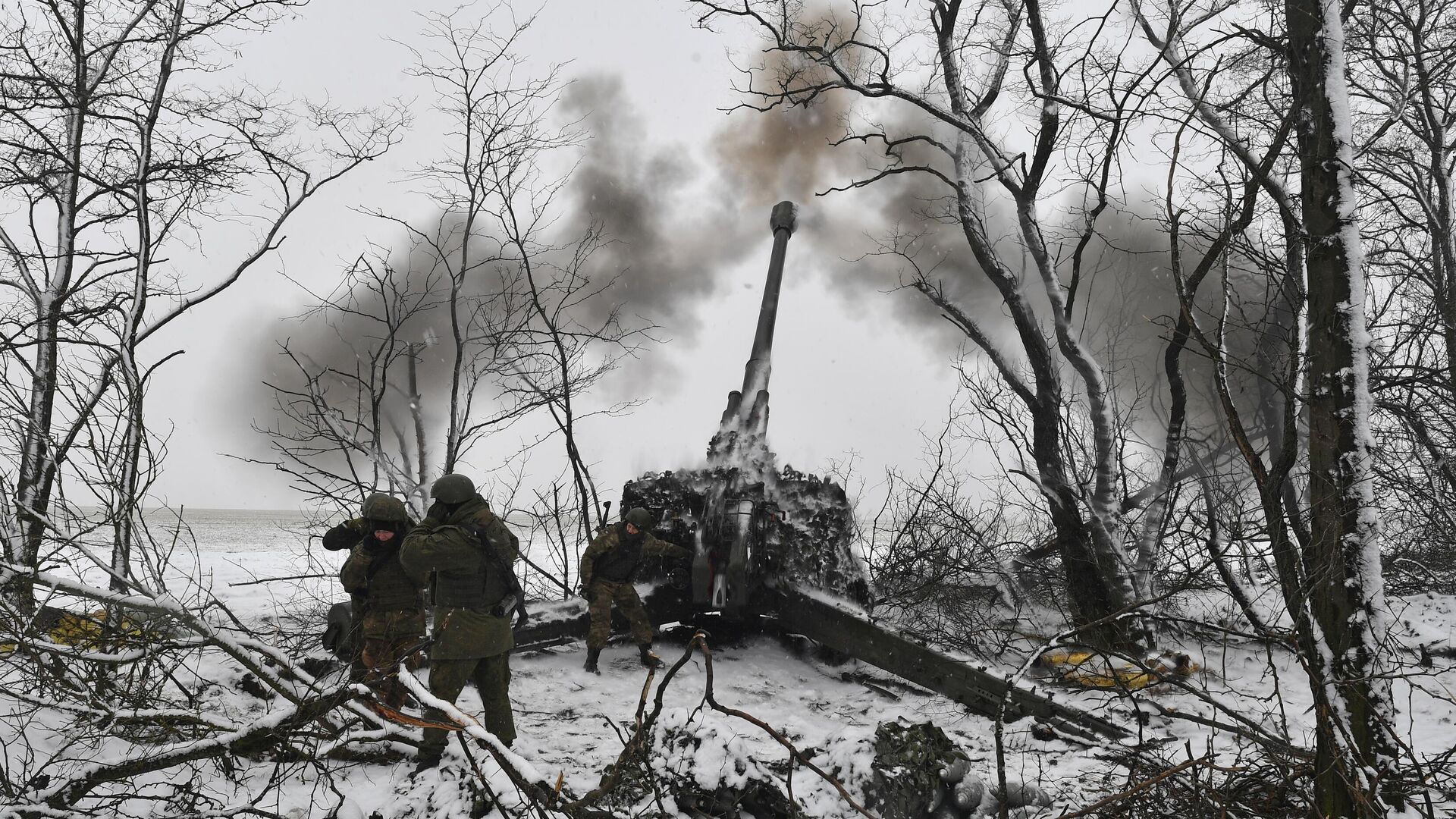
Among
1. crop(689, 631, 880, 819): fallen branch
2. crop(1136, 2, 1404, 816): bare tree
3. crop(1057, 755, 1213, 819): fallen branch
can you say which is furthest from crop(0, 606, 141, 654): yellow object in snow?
crop(1136, 2, 1404, 816): bare tree

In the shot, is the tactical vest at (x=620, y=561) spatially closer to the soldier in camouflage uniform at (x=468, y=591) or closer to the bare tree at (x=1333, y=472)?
the soldier in camouflage uniform at (x=468, y=591)

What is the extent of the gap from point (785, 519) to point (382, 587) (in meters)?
3.32

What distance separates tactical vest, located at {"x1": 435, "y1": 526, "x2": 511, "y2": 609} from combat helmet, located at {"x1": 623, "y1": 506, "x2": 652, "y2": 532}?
2.07 meters

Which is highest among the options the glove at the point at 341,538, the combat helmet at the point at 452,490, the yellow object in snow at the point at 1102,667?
the combat helmet at the point at 452,490

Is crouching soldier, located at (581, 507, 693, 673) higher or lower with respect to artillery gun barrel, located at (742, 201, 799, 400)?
lower

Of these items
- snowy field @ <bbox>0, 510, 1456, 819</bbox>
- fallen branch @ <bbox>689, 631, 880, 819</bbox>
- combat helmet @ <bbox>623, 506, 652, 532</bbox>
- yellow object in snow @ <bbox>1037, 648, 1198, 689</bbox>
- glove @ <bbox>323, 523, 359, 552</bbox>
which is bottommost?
snowy field @ <bbox>0, 510, 1456, 819</bbox>

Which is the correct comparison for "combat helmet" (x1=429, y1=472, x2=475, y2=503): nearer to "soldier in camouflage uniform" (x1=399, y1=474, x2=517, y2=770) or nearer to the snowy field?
"soldier in camouflage uniform" (x1=399, y1=474, x2=517, y2=770)

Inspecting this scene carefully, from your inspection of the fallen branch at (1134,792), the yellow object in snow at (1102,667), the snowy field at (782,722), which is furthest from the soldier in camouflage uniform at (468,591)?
the fallen branch at (1134,792)

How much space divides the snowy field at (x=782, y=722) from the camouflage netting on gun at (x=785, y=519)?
0.73 m

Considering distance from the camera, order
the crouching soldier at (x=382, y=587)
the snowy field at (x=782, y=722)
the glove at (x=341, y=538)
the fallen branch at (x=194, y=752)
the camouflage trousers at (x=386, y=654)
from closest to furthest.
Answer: the fallen branch at (x=194, y=752), the snowy field at (x=782, y=722), the camouflage trousers at (x=386, y=654), the crouching soldier at (x=382, y=587), the glove at (x=341, y=538)

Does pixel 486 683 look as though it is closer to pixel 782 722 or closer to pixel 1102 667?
pixel 782 722

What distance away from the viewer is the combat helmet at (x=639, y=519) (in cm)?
706

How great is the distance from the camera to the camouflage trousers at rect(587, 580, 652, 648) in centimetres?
690

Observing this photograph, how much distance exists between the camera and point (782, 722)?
18.1 feet
